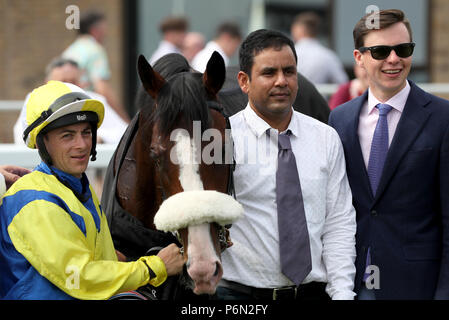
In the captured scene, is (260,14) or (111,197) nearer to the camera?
(111,197)

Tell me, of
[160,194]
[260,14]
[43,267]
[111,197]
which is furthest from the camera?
[260,14]

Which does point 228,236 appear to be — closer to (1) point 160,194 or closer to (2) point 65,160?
(1) point 160,194

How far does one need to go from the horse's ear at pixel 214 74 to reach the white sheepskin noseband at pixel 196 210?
0.66m

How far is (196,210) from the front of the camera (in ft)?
10.0

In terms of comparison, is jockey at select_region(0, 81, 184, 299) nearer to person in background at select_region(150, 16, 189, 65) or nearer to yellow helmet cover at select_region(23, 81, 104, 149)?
yellow helmet cover at select_region(23, 81, 104, 149)

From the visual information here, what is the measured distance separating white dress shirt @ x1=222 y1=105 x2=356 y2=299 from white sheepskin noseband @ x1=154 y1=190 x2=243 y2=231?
443mm

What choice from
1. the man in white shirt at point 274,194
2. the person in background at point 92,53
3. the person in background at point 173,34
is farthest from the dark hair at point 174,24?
the man in white shirt at point 274,194

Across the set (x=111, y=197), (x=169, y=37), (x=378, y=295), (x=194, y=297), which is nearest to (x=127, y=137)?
(x=111, y=197)

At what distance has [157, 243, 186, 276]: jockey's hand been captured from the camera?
10.9 ft

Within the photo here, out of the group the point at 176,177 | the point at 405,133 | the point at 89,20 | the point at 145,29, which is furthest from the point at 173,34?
the point at 176,177

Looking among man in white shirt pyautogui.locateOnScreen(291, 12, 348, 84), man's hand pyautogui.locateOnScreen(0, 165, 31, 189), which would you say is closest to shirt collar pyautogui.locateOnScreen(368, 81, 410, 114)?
man's hand pyautogui.locateOnScreen(0, 165, 31, 189)

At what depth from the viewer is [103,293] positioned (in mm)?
3170

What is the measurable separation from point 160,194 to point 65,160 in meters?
0.48

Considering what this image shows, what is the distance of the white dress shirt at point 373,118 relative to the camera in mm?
3783
